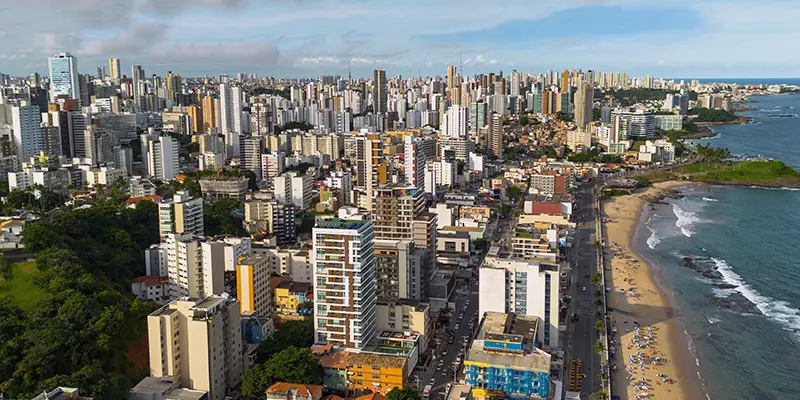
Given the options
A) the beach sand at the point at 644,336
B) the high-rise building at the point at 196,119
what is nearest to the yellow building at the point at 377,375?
the beach sand at the point at 644,336

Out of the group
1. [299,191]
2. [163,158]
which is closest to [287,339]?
[299,191]

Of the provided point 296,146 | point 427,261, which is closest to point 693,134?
point 296,146

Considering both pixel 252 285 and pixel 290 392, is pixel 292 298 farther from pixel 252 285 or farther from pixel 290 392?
pixel 290 392

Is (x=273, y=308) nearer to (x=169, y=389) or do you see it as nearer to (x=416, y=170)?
(x=169, y=389)

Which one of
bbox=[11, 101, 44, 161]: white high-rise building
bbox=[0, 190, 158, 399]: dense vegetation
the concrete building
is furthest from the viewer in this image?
bbox=[11, 101, 44, 161]: white high-rise building

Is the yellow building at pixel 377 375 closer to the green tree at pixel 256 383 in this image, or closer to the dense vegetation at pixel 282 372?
the dense vegetation at pixel 282 372

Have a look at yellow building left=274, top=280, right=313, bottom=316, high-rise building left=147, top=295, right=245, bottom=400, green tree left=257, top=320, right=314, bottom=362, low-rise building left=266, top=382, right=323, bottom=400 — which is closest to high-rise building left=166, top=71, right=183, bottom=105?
yellow building left=274, top=280, right=313, bottom=316

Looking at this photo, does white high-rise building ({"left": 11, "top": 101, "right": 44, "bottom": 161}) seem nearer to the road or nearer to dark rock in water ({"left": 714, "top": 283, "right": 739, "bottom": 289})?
the road
